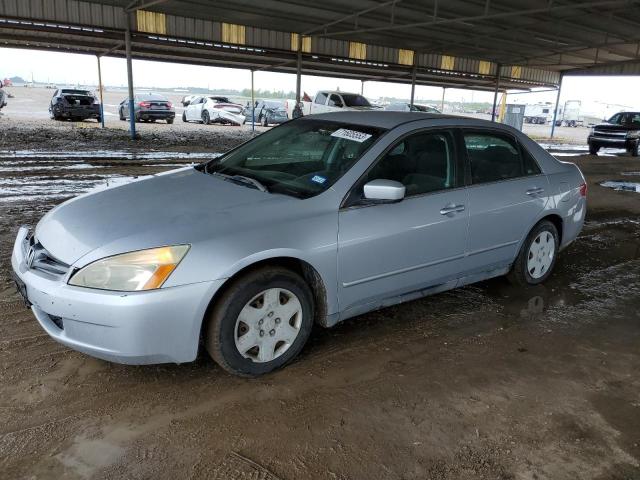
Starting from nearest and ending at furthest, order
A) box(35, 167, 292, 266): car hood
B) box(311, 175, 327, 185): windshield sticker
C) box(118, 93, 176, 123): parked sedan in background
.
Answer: box(35, 167, 292, 266): car hood
box(311, 175, 327, 185): windshield sticker
box(118, 93, 176, 123): parked sedan in background

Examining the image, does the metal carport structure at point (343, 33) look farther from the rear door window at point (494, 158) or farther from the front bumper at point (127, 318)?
the front bumper at point (127, 318)

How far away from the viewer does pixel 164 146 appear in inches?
580

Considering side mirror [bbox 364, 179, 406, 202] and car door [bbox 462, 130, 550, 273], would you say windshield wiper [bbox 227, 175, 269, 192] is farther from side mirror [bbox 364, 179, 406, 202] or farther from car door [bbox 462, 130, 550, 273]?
car door [bbox 462, 130, 550, 273]

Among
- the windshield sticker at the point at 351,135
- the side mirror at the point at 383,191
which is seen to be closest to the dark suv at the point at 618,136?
the windshield sticker at the point at 351,135

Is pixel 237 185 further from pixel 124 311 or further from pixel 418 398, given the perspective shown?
pixel 418 398

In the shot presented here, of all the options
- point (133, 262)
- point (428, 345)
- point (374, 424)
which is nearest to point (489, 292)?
point (428, 345)

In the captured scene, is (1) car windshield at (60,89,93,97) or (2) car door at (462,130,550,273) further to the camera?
(1) car windshield at (60,89,93,97)

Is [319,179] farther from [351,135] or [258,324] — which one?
[258,324]

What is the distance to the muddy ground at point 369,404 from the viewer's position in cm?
229

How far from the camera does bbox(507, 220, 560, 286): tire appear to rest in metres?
4.43

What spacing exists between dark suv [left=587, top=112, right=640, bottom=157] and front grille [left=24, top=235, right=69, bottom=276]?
21888mm

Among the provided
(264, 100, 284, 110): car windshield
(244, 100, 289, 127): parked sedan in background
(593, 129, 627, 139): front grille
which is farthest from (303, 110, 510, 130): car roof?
(264, 100, 284, 110): car windshield

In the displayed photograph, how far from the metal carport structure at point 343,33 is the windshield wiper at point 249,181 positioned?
12.1 metres

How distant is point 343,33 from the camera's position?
17.2 m
